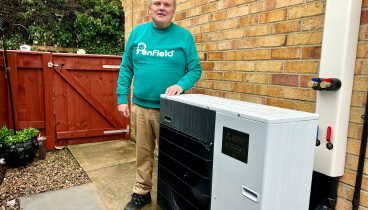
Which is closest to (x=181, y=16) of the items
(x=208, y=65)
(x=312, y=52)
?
(x=208, y=65)

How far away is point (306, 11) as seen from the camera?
1.99 meters

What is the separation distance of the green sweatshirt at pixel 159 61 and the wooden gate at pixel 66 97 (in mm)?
2630

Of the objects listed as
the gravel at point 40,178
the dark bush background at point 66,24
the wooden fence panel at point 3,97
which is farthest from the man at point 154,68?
the dark bush background at point 66,24

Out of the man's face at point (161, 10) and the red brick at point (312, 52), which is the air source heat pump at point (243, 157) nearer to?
the red brick at point (312, 52)

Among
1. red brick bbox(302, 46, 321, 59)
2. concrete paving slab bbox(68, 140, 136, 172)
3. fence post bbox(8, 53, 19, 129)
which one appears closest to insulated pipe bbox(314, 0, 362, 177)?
red brick bbox(302, 46, 321, 59)

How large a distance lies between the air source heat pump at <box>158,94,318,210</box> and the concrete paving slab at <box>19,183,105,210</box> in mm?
1270

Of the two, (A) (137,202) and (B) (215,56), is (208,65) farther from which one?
(A) (137,202)

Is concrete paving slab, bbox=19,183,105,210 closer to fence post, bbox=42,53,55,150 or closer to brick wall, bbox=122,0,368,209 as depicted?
brick wall, bbox=122,0,368,209

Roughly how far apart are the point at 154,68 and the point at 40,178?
228 centimetres

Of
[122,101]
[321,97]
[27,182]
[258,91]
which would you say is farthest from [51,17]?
[321,97]

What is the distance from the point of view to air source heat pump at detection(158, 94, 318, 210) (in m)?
1.38

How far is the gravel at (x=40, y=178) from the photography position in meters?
3.12

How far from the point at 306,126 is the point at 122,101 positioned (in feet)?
5.34

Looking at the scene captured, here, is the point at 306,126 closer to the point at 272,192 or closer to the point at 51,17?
the point at 272,192
